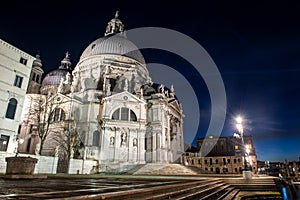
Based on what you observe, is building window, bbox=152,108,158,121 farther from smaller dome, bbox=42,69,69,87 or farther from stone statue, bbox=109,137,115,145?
smaller dome, bbox=42,69,69,87

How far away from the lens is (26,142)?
38.1m

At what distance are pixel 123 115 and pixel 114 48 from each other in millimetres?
19334

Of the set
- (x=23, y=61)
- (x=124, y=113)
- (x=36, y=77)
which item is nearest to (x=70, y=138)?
(x=124, y=113)

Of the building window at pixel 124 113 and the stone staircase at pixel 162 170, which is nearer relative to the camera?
the stone staircase at pixel 162 170

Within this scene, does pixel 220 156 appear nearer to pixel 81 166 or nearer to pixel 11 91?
pixel 81 166

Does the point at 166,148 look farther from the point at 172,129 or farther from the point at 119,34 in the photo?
the point at 119,34

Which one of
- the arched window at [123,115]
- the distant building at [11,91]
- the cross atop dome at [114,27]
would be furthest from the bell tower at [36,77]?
the arched window at [123,115]

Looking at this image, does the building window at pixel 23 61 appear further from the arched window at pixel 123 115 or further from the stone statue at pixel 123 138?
the stone statue at pixel 123 138

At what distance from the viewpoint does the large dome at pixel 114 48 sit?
44.9 meters

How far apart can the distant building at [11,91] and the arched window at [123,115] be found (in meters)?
13.1

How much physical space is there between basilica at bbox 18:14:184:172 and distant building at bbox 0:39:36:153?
2488 mm

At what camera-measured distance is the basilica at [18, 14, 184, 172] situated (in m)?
29.3

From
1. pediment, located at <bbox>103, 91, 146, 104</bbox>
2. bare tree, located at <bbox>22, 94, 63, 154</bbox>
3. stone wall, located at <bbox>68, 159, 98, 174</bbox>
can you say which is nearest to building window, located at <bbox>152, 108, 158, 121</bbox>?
pediment, located at <bbox>103, 91, 146, 104</bbox>

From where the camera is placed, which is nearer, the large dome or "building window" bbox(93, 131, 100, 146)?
"building window" bbox(93, 131, 100, 146)
